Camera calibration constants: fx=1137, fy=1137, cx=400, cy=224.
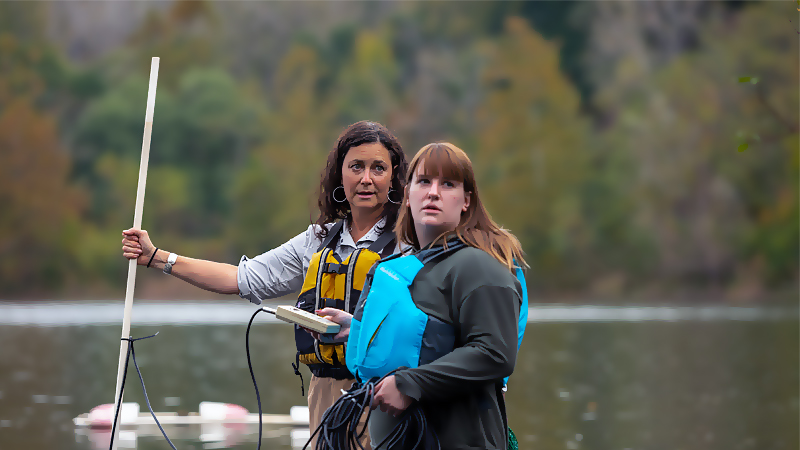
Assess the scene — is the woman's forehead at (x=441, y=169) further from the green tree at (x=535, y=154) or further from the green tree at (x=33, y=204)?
the green tree at (x=33, y=204)

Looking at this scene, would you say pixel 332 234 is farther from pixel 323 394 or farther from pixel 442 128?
pixel 442 128

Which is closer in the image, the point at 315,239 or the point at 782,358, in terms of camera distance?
the point at 315,239

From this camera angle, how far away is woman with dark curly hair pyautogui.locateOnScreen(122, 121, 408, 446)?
14.7ft

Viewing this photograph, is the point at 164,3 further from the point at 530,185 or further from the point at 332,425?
the point at 332,425

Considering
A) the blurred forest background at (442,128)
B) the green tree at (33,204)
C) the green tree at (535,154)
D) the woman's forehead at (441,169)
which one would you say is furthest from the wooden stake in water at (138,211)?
the green tree at (33,204)

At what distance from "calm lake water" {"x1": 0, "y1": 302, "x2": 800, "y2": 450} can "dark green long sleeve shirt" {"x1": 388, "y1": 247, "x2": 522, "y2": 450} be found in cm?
555

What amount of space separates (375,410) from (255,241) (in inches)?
2337

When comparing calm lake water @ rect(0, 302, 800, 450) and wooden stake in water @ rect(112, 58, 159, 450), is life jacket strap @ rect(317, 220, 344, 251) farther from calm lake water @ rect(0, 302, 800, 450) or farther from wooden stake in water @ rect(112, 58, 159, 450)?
calm lake water @ rect(0, 302, 800, 450)

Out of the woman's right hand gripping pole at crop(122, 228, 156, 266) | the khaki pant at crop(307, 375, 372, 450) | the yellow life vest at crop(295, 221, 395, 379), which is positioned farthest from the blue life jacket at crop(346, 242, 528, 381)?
the woman's right hand gripping pole at crop(122, 228, 156, 266)

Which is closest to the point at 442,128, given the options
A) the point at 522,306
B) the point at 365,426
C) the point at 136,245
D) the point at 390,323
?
the point at 136,245

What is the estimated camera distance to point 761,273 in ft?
184

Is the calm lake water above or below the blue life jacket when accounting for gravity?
below

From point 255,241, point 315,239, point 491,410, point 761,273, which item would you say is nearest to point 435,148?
point 491,410

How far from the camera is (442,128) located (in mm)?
65062
